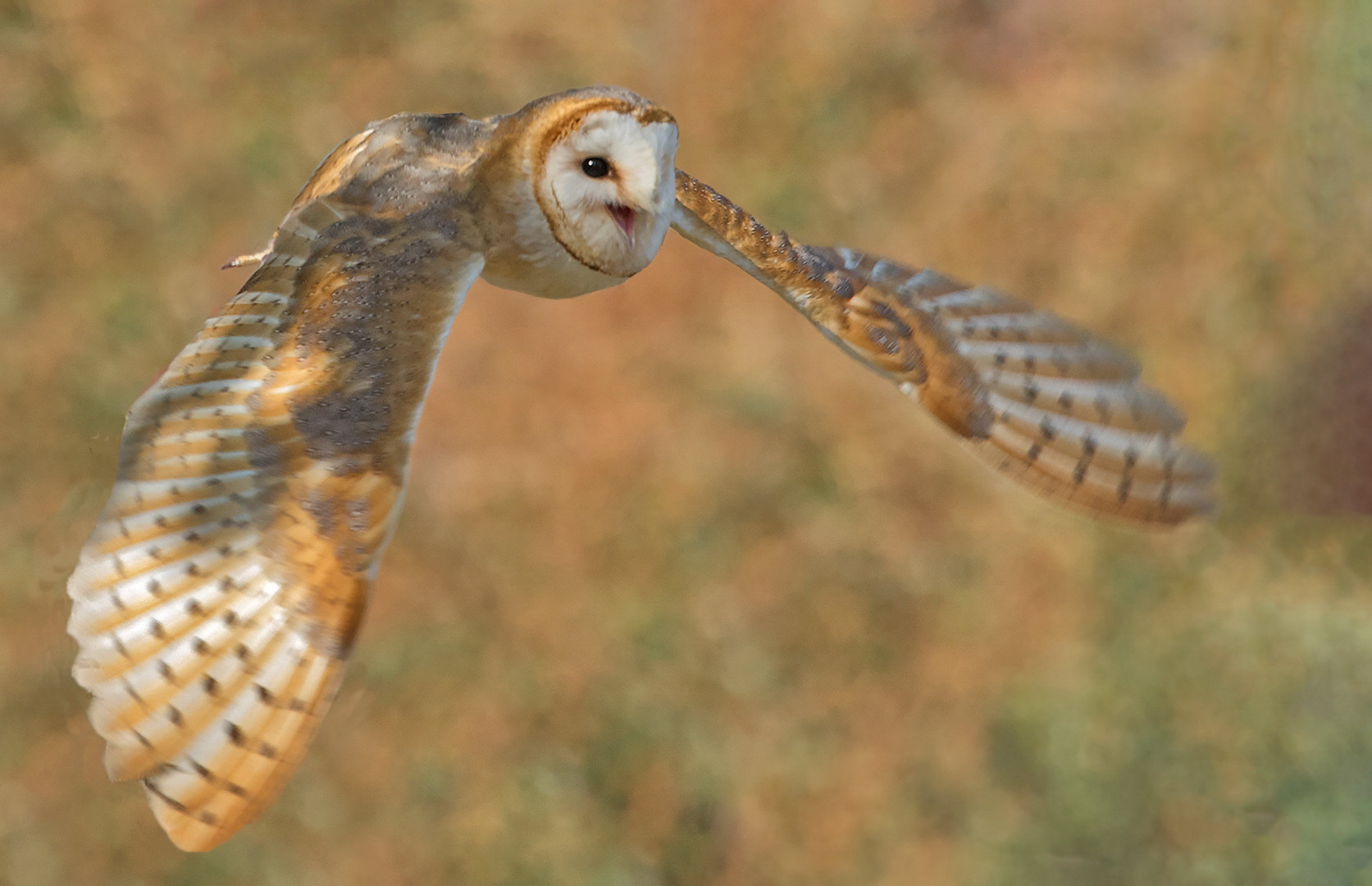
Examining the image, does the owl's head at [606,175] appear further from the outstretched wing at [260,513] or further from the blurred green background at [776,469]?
the blurred green background at [776,469]

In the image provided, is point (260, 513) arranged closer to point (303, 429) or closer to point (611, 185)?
point (303, 429)

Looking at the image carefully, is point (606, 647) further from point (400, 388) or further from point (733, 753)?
point (400, 388)

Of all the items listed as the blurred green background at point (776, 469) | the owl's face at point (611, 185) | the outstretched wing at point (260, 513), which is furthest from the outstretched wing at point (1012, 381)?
the blurred green background at point (776, 469)

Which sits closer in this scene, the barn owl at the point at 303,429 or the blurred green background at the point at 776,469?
the barn owl at the point at 303,429

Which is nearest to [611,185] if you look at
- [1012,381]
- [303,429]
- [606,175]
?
[606,175]

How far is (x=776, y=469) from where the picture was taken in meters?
2.53

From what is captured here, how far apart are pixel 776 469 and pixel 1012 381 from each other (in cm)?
151

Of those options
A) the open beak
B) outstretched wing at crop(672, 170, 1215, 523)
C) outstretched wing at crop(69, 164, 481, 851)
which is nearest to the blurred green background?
outstretched wing at crop(672, 170, 1215, 523)

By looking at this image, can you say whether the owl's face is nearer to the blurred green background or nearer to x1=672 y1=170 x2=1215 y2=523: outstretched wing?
x1=672 y1=170 x2=1215 y2=523: outstretched wing

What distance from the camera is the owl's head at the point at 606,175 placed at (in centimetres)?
72

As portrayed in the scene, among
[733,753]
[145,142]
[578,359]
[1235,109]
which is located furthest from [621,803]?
[1235,109]

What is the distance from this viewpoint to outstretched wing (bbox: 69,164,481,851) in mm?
676

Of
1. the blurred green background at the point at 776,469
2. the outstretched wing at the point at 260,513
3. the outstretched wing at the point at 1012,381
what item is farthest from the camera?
the blurred green background at the point at 776,469

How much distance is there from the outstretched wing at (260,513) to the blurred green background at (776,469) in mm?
1571
